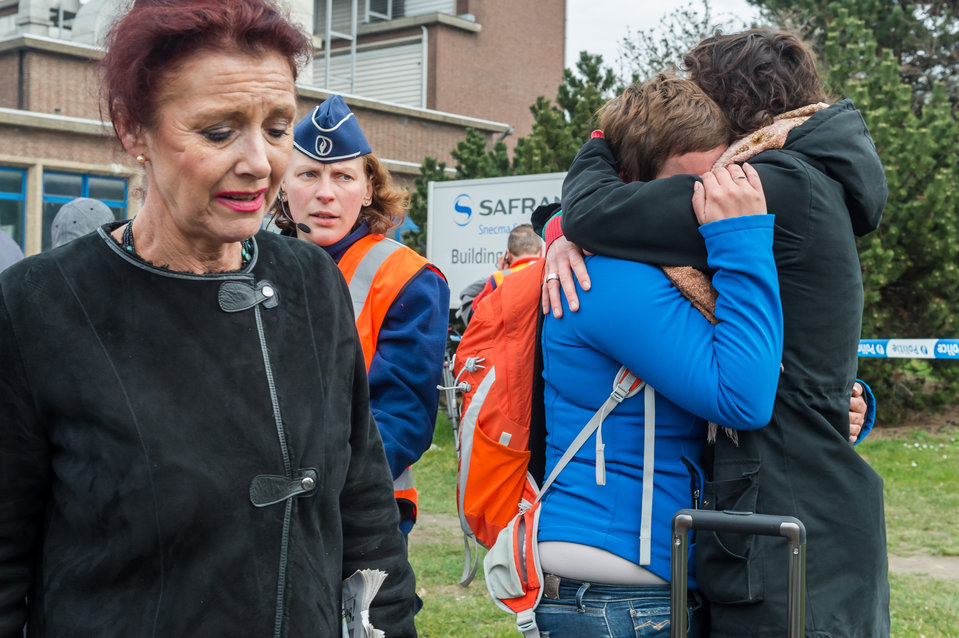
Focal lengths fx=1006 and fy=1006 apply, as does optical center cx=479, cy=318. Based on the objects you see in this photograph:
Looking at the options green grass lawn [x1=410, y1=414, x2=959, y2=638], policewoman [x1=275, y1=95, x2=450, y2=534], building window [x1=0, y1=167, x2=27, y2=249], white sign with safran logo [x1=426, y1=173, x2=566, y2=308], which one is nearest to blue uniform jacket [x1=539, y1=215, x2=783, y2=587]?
policewoman [x1=275, y1=95, x2=450, y2=534]

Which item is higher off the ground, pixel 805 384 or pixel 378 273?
pixel 378 273

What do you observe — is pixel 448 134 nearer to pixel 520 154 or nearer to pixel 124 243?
pixel 520 154

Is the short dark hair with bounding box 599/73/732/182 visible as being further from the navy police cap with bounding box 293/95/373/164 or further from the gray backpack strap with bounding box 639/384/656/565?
the navy police cap with bounding box 293/95/373/164

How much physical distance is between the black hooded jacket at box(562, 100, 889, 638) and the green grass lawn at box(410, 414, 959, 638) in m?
3.95

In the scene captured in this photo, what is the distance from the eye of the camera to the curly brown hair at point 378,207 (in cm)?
344

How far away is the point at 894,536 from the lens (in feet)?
25.9

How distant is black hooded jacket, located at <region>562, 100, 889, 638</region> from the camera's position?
2010 millimetres

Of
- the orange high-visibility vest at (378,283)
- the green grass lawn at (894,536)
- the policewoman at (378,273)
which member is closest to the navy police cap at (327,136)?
the policewoman at (378,273)

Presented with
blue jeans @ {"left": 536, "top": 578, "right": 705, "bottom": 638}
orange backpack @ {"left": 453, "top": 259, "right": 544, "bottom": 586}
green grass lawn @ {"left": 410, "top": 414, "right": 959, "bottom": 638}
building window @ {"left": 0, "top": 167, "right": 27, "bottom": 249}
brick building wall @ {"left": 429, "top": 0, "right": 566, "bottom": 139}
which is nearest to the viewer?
blue jeans @ {"left": 536, "top": 578, "right": 705, "bottom": 638}

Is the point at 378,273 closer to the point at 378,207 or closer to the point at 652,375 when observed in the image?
the point at 378,207

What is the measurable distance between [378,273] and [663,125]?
1.16 meters

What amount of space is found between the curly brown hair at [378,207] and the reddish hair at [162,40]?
163 centimetres

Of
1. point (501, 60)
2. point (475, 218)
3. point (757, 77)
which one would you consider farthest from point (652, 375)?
point (501, 60)

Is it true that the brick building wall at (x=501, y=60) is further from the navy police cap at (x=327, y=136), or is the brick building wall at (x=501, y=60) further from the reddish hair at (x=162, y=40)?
the reddish hair at (x=162, y=40)
